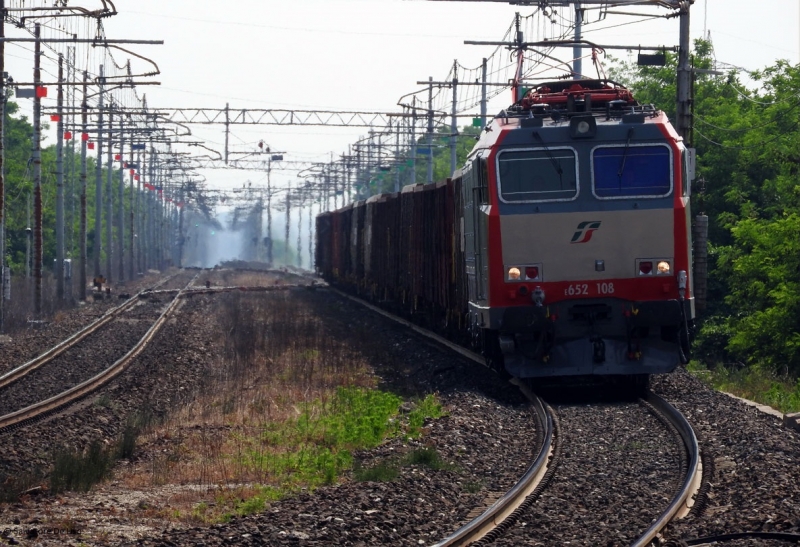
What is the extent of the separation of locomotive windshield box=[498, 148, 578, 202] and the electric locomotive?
1cm

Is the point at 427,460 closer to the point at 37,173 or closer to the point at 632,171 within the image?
the point at 632,171


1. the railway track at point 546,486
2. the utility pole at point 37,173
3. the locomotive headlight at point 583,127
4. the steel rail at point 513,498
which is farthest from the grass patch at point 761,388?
the utility pole at point 37,173

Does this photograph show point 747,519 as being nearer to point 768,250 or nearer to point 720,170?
point 768,250

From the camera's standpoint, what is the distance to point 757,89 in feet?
126

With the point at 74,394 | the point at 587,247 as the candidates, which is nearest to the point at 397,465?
the point at 587,247

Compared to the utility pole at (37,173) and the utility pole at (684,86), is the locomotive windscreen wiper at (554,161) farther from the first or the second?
the utility pole at (37,173)

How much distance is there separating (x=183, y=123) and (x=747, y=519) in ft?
120

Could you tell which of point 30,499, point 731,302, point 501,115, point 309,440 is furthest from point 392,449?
point 731,302

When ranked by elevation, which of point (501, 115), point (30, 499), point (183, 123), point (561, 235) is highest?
point (183, 123)

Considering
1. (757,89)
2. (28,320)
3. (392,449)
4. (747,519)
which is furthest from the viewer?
(757,89)

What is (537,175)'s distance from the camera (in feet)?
44.7

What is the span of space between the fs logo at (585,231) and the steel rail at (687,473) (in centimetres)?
204

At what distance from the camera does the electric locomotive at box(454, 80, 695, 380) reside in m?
13.4

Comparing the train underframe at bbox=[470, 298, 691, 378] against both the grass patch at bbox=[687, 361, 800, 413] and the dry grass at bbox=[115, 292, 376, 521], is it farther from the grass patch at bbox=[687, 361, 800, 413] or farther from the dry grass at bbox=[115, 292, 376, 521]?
the dry grass at bbox=[115, 292, 376, 521]
